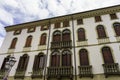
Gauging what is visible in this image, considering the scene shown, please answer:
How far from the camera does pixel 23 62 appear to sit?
1747 cm

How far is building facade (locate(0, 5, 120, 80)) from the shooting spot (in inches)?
549

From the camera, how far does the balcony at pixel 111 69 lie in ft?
41.3

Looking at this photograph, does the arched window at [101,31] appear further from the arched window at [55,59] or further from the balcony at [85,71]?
the arched window at [55,59]

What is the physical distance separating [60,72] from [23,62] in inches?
247

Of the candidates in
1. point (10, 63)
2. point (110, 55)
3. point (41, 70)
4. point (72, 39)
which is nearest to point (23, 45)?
point (41, 70)

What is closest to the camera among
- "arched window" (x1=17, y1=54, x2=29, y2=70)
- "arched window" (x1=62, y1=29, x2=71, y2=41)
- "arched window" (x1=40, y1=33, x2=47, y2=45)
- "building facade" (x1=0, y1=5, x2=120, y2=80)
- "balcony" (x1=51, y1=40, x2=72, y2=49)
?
"building facade" (x1=0, y1=5, x2=120, y2=80)

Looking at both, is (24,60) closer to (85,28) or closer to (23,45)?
(23,45)

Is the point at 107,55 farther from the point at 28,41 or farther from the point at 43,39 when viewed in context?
the point at 28,41

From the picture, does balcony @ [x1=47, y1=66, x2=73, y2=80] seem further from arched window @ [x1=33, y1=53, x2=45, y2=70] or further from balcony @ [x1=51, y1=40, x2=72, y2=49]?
balcony @ [x1=51, y1=40, x2=72, y2=49]

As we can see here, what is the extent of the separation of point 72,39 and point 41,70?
20.1 ft

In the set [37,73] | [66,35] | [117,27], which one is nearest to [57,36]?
[66,35]

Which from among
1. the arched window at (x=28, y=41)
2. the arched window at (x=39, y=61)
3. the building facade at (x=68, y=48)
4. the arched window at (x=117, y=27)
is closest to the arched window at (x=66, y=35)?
the building facade at (x=68, y=48)

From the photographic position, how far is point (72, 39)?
17172mm

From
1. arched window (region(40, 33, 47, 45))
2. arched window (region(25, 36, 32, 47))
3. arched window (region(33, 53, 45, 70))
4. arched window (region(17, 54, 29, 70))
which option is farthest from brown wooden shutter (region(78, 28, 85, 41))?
arched window (region(17, 54, 29, 70))
